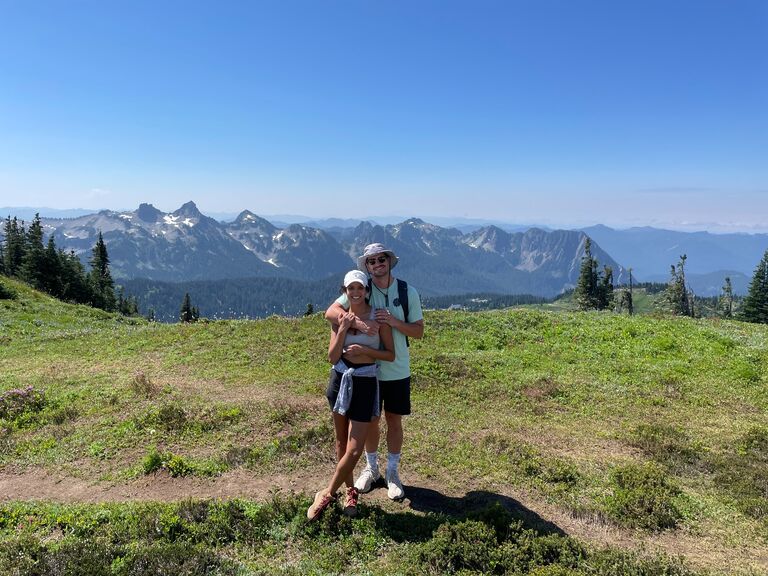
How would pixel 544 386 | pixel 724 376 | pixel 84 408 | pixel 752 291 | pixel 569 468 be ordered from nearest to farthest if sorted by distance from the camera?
pixel 569 468 < pixel 84 408 < pixel 544 386 < pixel 724 376 < pixel 752 291

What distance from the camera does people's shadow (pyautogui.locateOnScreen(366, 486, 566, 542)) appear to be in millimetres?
6746

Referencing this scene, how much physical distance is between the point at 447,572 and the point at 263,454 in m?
4.85

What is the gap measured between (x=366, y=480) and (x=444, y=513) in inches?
56.7

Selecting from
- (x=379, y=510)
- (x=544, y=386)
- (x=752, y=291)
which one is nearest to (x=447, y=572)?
(x=379, y=510)

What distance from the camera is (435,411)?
1217 cm

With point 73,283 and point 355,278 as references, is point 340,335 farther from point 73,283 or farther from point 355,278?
point 73,283

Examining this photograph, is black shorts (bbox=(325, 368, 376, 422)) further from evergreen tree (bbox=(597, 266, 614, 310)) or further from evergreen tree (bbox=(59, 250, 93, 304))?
evergreen tree (bbox=(597, 266, 614, 310))

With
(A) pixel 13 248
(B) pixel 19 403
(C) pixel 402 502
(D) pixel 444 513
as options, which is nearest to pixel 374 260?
(C) pixel 402 502

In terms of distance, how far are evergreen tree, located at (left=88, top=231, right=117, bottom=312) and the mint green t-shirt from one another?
286 ft

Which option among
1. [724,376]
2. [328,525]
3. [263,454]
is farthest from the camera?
[724,376]

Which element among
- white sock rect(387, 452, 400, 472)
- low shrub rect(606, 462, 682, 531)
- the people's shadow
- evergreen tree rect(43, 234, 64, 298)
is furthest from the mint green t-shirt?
evergreen tree rect(43, 234, 64, 298)

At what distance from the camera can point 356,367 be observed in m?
6.68

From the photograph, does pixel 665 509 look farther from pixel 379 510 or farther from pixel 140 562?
pixel 140 562

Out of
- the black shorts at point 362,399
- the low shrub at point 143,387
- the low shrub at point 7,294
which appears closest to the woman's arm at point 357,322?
the black shorts at point 362,399
